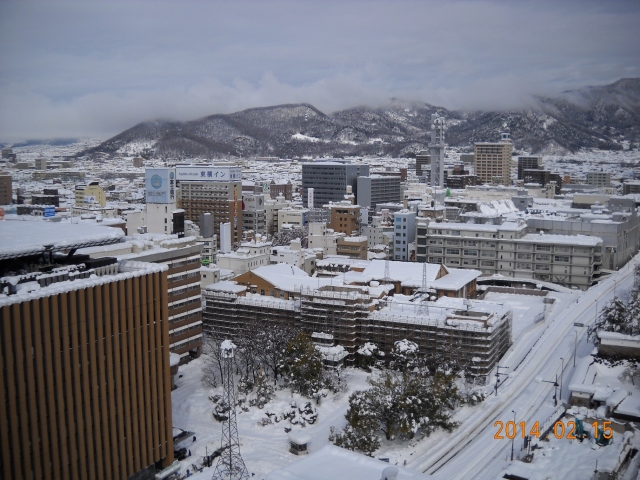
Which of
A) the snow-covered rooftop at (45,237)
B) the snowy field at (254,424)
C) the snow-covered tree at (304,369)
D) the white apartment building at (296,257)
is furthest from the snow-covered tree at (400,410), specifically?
the white apartment building at (296,257)

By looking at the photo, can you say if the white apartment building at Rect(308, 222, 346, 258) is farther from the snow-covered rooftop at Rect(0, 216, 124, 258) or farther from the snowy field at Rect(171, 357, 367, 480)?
the snow-covered rooftop at Rect(0, 216, 124, 258)

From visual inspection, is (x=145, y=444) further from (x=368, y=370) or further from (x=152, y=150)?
(x=152, y=150)

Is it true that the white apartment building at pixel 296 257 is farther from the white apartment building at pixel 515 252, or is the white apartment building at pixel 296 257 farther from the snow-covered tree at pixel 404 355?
the snow-covered tree at pixel 404 355

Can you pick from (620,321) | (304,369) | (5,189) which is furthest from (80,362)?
(5,189)

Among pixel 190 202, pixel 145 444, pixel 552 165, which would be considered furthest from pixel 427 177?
pixel 145 444
